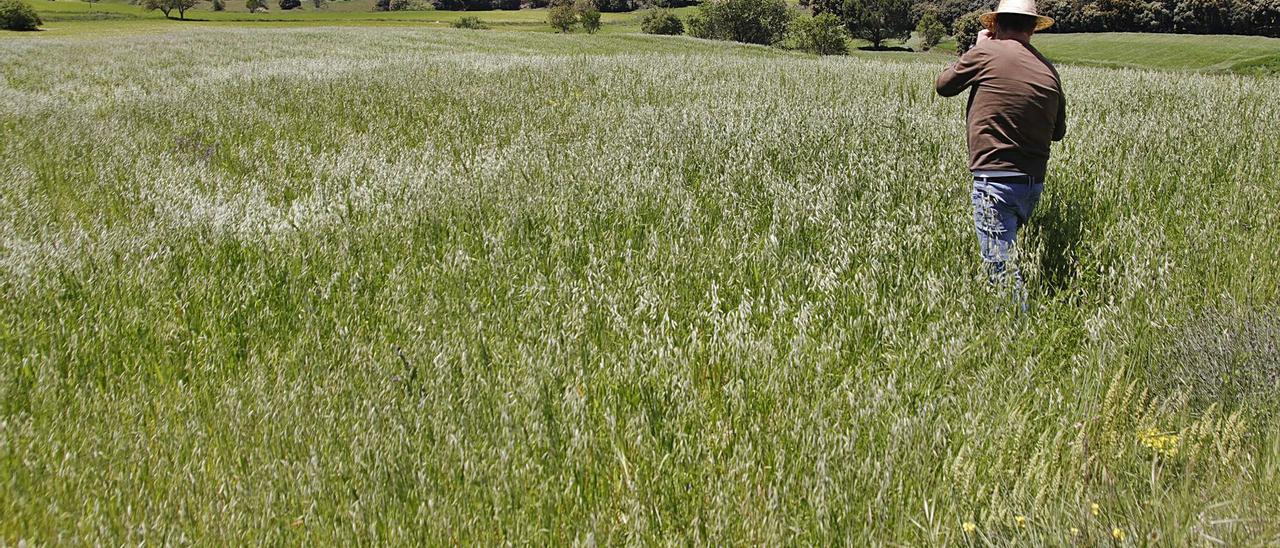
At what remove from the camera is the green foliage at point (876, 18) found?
98.1 meters

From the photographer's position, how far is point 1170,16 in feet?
244

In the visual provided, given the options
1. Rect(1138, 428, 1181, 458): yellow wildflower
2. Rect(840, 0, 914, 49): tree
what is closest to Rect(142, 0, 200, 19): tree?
Rect(840, 0, 914, 49): tree

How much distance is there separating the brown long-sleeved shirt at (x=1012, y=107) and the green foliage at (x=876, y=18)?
103 meters

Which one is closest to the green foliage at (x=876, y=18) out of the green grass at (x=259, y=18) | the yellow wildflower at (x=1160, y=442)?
the green grass at (x=259, y=18)

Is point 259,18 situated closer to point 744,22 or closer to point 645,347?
point 744,22

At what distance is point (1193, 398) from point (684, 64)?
34.4 feet

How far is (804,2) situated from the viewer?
107062 millimetres

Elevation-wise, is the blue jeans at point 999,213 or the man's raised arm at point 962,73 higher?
the man's raised arm at point 962,73

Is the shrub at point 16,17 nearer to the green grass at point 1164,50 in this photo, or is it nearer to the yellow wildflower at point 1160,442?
the yellow wildflower at point 1160,442

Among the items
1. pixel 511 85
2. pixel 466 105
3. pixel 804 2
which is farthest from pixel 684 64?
pixel 804 2

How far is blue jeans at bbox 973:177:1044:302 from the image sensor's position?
3295 mm

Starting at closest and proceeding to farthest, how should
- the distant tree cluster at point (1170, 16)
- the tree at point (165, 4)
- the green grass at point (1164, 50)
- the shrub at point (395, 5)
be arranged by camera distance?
the green grass at point (1164, 50)
the distant tree cluster at point (1170, 16)
the tree at point (165, 4)
the shrub at point (395, 5)

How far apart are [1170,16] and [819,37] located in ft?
123

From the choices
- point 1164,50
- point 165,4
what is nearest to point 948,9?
point 1164,50
